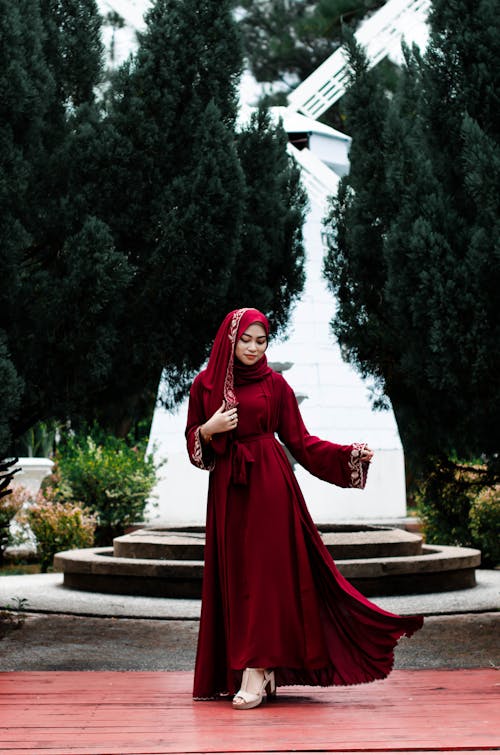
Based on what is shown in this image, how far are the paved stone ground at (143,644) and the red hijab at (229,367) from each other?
6.60 ft

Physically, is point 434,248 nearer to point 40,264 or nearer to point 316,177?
point 40,264

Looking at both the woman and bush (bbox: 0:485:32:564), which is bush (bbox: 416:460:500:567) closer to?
bush (bbox: 0:485:32:564)

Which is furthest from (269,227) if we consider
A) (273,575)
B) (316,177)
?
(316,177)

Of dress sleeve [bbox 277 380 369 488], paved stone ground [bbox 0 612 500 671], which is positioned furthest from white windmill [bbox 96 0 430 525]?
dress sleeve [bbox 277 380 369 488]

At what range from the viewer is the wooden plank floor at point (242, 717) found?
366cm

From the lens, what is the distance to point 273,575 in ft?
14.6

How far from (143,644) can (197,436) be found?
2.60 m

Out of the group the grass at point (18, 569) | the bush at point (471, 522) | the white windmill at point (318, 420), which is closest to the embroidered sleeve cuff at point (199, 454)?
the bush at point (471, 522)

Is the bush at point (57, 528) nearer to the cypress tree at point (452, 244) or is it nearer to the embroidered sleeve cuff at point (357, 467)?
the cypress tree at point (452, 244)

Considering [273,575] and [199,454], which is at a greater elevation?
[199,454]

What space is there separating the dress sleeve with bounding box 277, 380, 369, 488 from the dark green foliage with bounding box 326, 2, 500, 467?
1.30 meters

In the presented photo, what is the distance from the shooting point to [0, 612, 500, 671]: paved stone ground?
19.6 ft

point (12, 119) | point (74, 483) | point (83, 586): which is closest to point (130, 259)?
point (12, 119)

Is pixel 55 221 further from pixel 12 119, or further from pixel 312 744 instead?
pixel 312 744
